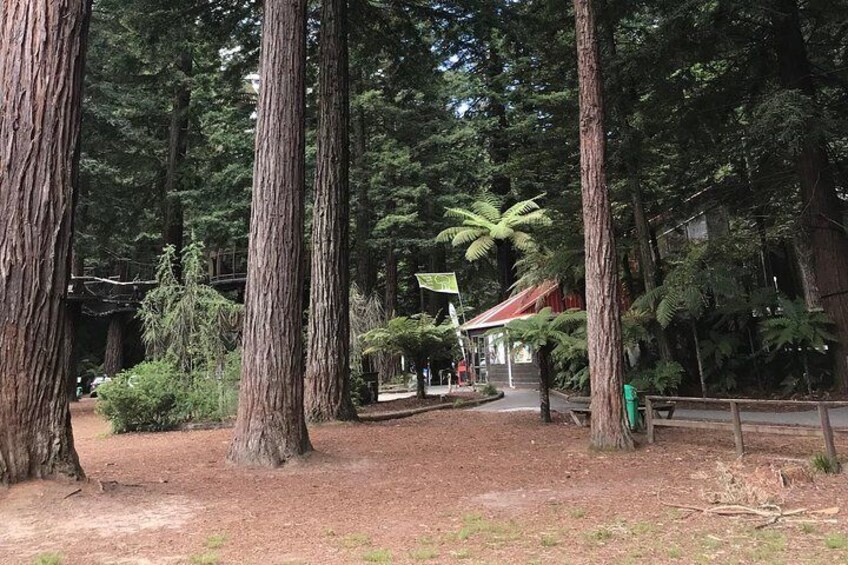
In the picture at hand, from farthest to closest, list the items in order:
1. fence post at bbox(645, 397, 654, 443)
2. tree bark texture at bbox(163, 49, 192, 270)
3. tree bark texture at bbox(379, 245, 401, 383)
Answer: tree bark texture at bbox(379, 245, 401, 383) < tree bark texture at bbox(163, 49, 192, 270) < fence post at bbox(645, 397, 654, 443)

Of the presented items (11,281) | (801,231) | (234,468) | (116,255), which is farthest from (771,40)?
(116,255)

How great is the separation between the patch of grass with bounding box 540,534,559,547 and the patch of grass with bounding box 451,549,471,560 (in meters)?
0.56

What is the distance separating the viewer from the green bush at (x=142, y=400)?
11.3 meters

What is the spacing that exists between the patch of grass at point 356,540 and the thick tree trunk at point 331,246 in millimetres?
6387

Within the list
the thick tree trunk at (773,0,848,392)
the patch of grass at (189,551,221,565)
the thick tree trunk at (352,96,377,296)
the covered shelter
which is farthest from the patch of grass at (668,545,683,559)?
the thick tree trunk at (352,96,377,296)

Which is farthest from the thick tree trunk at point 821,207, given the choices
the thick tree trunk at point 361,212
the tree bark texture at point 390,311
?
the thick tree trunk at point 361,212

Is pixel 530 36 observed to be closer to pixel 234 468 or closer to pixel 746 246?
pixel 746 246

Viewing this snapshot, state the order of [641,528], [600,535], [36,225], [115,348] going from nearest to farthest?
1. [600,535]
2. [641,528]
3. [36,225]
4. [115,348]

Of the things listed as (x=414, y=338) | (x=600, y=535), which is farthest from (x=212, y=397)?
(x=600, y=535)

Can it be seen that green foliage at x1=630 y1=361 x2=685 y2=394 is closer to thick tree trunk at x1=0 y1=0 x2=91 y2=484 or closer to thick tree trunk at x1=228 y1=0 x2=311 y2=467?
thick tree trunk at x1=228 y1=0 x2=311 y2=467

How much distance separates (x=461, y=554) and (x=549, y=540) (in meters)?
0.71

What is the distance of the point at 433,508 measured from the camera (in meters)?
5.36

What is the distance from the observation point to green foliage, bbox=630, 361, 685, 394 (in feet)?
42.7

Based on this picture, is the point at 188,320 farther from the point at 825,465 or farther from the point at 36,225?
the point at 825,465
